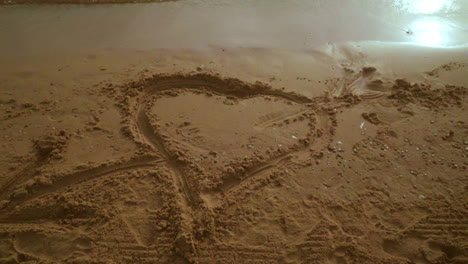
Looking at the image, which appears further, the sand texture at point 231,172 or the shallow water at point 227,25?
the shallow water at point 227,25

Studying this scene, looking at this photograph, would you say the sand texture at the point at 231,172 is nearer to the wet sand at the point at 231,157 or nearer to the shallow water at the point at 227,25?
the wet sand at the point at 231,157

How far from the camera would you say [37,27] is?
17.0 ft

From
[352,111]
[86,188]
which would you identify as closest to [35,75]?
[86,188]

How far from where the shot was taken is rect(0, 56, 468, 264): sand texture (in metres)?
2.53

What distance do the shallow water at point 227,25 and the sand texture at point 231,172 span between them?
102 cm

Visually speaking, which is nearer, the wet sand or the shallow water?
the wet sand

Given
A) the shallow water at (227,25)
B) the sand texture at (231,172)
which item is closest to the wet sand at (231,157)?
the sand texture at (231,172)

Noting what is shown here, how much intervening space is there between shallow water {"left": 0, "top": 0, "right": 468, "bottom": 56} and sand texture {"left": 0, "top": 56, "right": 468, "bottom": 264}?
1023 mm

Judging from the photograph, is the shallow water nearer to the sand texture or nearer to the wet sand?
the wet sand

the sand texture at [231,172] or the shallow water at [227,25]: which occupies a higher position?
the shallow water at [227,25]

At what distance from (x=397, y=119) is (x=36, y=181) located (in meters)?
3.97

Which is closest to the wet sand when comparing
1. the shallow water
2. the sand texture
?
the sand texture

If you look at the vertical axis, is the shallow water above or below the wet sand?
above

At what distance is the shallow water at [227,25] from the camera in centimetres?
492
